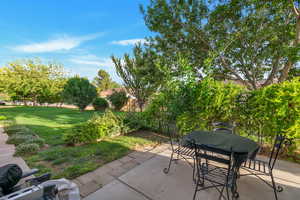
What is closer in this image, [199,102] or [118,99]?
[199,102]

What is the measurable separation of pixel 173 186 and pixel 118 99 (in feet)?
33.2

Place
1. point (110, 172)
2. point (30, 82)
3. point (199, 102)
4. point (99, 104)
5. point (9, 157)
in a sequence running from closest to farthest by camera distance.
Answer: point (110, 172) → point (9, 157) → point (199, 102) → point (99, 104) → point (30, 82)

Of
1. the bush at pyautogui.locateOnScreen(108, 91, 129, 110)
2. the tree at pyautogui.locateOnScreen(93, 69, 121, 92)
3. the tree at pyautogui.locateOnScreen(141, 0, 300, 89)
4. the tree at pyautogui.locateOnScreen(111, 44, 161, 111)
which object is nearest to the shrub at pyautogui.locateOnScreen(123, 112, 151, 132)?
the tree at pyautogui.locateOnScreen(111, 44, 161, 111)

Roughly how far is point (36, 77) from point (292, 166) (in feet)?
68.6

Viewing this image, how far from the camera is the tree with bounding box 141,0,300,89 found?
12.5 feet

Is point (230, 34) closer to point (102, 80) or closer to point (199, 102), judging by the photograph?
point (199, 102)

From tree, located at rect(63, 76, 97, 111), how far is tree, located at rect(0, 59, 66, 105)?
6159 millimetres

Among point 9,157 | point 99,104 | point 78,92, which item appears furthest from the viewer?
point 99,104

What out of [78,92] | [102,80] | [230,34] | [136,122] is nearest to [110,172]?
[136,122]

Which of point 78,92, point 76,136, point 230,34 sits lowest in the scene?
point 76,136

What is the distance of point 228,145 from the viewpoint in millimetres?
1494

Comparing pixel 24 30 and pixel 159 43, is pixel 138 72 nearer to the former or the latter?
pixel 159 43

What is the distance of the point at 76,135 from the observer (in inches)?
132

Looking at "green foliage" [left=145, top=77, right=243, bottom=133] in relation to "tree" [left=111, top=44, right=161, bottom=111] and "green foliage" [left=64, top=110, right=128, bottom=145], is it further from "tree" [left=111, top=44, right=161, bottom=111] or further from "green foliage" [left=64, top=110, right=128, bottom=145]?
"tree" [left=111, top=44, right=161, bottom=111]
